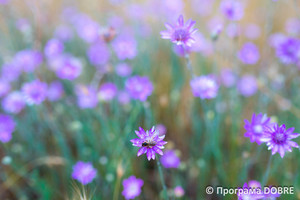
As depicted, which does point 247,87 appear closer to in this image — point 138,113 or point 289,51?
point 289,51

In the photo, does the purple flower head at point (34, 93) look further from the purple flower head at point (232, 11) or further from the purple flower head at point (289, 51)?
the purple flower head at point (289, 51)

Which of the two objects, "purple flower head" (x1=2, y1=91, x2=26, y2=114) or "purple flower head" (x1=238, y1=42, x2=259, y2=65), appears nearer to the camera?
"purple flower head" (x1=2, y1=91, x2=26, y2=114)

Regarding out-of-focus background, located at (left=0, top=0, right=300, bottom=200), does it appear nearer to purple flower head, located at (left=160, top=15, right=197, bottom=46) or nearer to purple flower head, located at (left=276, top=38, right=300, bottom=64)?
purple flower head, located at (left=276, top=38, right=300, bottom=64)

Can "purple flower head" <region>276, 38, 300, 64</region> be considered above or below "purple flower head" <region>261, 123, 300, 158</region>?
above

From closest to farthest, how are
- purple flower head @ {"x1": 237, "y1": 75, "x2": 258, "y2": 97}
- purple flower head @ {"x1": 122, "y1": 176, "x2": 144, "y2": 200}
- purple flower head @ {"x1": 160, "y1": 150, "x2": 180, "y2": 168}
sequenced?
purple flower head @ {"x1": 122, "y1": 176, "x2": 144, "y2": 200}
purple flower head @ {"x1": 160, "y1": 150, "x2": 180, "y2": 168}
purple flower head @ {"x1": 237, "y1": 75, "x2": 258, "y2": 97}

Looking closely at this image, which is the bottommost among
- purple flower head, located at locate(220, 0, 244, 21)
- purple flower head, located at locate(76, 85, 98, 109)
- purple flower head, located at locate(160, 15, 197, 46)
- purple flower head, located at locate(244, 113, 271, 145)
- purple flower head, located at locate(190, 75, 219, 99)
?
purple flower head, located at locate(244, 113, 271, 145)

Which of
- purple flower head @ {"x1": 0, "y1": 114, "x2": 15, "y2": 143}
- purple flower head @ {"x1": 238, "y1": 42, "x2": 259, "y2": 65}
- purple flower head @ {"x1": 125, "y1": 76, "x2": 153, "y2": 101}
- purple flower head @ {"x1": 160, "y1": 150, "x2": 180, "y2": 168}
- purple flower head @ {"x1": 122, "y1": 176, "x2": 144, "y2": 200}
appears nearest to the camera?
purple flower head @ {"x1": 122, "y1": 176, "x2": 144, "y2": 200}

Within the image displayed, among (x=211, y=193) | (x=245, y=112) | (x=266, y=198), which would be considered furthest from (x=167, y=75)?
(x=266, y=198)

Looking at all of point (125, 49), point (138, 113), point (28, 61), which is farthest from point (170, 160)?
point (28, 61)

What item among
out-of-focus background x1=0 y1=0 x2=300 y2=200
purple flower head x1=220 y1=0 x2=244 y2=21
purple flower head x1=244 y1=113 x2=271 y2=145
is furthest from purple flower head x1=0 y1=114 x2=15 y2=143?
purple flower head x1=220 y1=0 x2=244 y2=21
